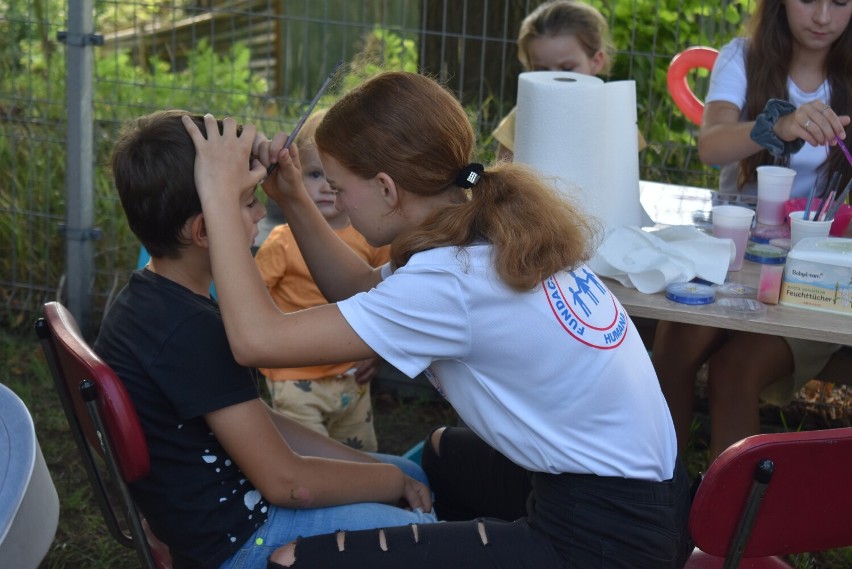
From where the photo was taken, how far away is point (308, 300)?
9.92ft

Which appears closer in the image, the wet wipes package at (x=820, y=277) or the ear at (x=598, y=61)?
the wet wipes package at (x=820, y=277)

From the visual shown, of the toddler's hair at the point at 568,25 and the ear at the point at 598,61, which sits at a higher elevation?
the toddler's hair at the point at 568,25

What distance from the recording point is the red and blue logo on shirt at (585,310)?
1.79 metres

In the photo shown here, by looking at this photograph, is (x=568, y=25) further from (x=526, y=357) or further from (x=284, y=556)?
(x=284, y=556)

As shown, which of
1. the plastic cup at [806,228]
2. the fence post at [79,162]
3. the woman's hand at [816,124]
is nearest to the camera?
the plastic cup at [806,228]

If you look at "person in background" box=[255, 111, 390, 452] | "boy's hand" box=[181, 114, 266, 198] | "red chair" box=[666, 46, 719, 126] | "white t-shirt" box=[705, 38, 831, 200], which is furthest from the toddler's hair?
"boy's hand" box=[181, 114, 266, 198]

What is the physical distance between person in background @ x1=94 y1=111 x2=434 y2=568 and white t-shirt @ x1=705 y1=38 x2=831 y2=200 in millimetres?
1598

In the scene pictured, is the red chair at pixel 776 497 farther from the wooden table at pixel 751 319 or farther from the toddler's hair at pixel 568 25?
the toddler's hair at pixel 568 25

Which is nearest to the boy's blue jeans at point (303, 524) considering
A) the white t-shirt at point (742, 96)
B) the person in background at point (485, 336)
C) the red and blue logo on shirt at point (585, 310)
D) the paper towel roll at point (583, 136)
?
the person in background at point (485, 336)

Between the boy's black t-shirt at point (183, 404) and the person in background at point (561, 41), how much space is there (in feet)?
5.69

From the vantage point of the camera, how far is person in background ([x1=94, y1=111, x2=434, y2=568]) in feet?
6.14

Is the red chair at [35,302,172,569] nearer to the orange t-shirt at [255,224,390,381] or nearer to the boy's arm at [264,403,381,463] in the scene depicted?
the boy's arm at [264,403,381,463]

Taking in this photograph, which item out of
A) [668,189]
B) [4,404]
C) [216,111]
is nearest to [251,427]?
[4,404]

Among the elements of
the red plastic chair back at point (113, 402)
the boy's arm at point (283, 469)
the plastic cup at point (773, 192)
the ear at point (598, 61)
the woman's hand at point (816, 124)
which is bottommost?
the boy's arm at point (283, 469)
